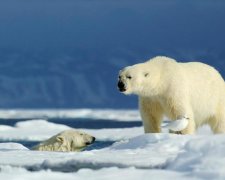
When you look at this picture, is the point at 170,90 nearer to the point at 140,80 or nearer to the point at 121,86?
the point at 140,80

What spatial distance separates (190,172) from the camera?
15.0ft

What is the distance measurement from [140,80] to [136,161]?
1.98 meters

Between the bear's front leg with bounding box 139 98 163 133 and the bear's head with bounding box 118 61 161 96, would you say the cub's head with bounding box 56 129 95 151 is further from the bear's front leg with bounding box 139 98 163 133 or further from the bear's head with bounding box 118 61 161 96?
the bear's head with bounding box 118 61 161 96

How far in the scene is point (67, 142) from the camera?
8430mm

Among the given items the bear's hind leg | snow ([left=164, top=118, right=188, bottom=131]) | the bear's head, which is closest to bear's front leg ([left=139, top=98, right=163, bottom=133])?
the bear's head

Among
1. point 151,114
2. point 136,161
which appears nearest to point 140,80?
point 151,114

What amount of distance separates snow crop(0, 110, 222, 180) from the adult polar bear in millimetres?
893

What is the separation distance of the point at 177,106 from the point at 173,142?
136 cm

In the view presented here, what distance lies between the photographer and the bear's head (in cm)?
694

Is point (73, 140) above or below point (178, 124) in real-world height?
above

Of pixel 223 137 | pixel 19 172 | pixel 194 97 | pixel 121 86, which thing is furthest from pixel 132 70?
pixel 19 172

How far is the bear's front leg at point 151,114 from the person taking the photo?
24.0 ft

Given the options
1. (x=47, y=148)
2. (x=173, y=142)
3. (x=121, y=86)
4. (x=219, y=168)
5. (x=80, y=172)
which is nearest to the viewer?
(x=219, y=168)

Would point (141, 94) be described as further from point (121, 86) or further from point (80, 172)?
point (80, 172)
